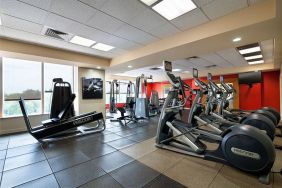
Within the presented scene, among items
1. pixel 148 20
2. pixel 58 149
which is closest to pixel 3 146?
pixel 58 149

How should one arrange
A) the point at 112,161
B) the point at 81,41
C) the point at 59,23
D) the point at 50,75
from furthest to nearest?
1. the point at 50,75
2. the point at 81,41
3. the point at 59,23
4. the point at 112,161

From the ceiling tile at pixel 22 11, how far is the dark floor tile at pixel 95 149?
109 inches

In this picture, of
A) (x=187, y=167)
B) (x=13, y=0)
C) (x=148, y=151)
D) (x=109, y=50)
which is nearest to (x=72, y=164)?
(x=148, y=151)

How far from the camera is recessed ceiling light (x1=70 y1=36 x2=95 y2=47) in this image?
386 centimetres

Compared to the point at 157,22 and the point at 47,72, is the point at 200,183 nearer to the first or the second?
the point at 157,22

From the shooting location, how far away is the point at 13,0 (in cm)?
227

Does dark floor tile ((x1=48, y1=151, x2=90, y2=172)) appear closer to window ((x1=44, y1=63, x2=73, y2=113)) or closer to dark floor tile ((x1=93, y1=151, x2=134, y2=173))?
dark floor tile ((x1=93, y1=151, x2=134, y2=173))

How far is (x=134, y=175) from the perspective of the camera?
2088mm

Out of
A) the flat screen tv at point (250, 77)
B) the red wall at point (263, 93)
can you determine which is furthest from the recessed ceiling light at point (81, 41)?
the red wall at point (263, 93)

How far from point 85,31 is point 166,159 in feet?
10.8

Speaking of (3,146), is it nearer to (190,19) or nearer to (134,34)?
(134,34)

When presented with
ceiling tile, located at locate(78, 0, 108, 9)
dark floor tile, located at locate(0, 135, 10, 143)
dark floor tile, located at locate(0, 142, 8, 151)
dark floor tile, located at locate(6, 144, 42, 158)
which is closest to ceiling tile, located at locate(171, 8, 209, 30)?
ceiling tile, located at locate(78, 0, 108, 9)

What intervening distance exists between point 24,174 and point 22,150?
4.04 feet

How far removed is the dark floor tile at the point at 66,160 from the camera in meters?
2.36
